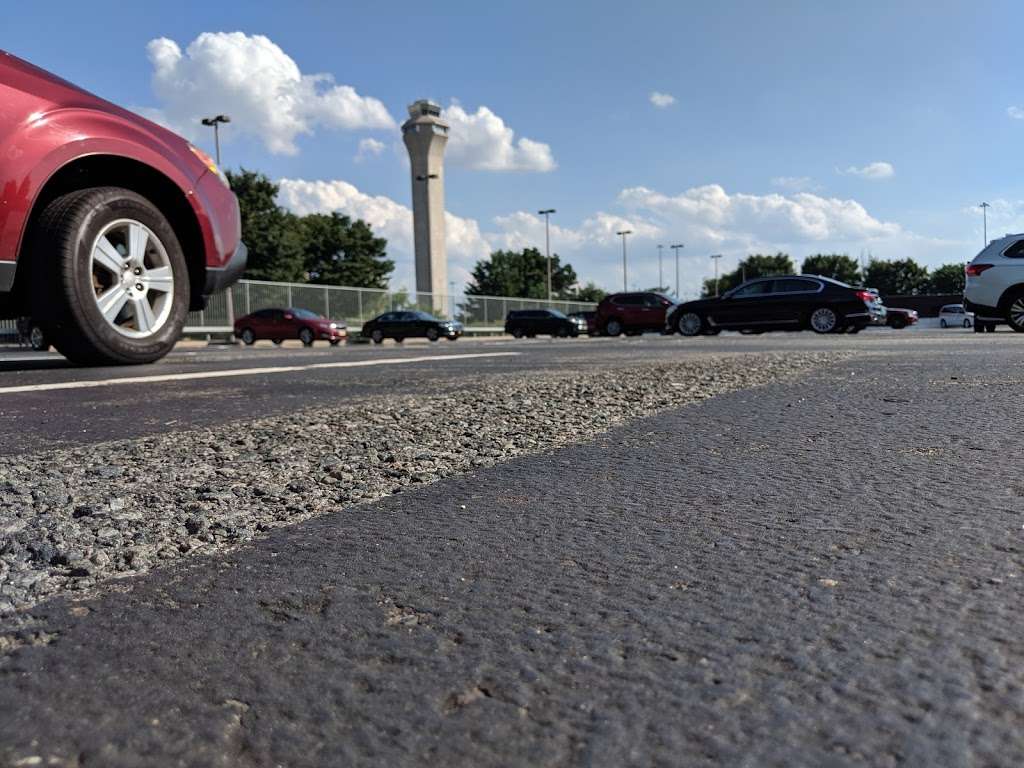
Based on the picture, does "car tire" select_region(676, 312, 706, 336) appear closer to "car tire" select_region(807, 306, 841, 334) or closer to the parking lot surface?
"car tire" select_region(807, 306, 841, 334)

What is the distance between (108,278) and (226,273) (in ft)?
2.83

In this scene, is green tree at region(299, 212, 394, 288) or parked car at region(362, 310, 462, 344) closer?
parked car at region(362, 310, 462, 344)

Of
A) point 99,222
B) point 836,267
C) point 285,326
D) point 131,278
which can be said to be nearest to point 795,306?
point 131,278

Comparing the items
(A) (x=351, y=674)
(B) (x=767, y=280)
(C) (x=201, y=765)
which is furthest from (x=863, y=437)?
(B) (x=767, y=280)

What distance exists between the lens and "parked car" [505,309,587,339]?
36.0 meters

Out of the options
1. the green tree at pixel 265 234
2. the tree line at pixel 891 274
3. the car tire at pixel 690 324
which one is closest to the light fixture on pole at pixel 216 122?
the green tree at pixel 265 234

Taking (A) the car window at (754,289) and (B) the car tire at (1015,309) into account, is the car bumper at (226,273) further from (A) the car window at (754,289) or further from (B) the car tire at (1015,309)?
(A) the car window at (754,289)

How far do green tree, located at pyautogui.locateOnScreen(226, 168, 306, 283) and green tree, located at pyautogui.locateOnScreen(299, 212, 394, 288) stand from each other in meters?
9.56

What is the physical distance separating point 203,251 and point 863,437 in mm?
4533

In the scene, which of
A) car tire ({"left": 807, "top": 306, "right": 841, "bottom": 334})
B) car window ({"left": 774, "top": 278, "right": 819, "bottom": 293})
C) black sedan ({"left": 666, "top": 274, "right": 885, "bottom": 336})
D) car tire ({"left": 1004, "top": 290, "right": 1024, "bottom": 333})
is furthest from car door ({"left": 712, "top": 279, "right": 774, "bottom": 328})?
car tire ({"left": 1004, "top": 290, "right": 1024, "bottom": 333})

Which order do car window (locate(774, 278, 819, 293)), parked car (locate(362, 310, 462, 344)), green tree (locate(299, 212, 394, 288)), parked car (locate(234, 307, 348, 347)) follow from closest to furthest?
car window (locate(774, 278, 819, 293)) → parked car (locate(234, 307, 348, 347)) → parked car (locate(362, 310, 462, 344)) → green tree (locate(299, 212, 394, 288))

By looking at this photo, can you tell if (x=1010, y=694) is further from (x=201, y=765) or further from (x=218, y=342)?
(x=218, y=342)

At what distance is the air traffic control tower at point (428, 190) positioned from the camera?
64688mm

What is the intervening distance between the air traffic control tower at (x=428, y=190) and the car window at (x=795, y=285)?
44.5 m
